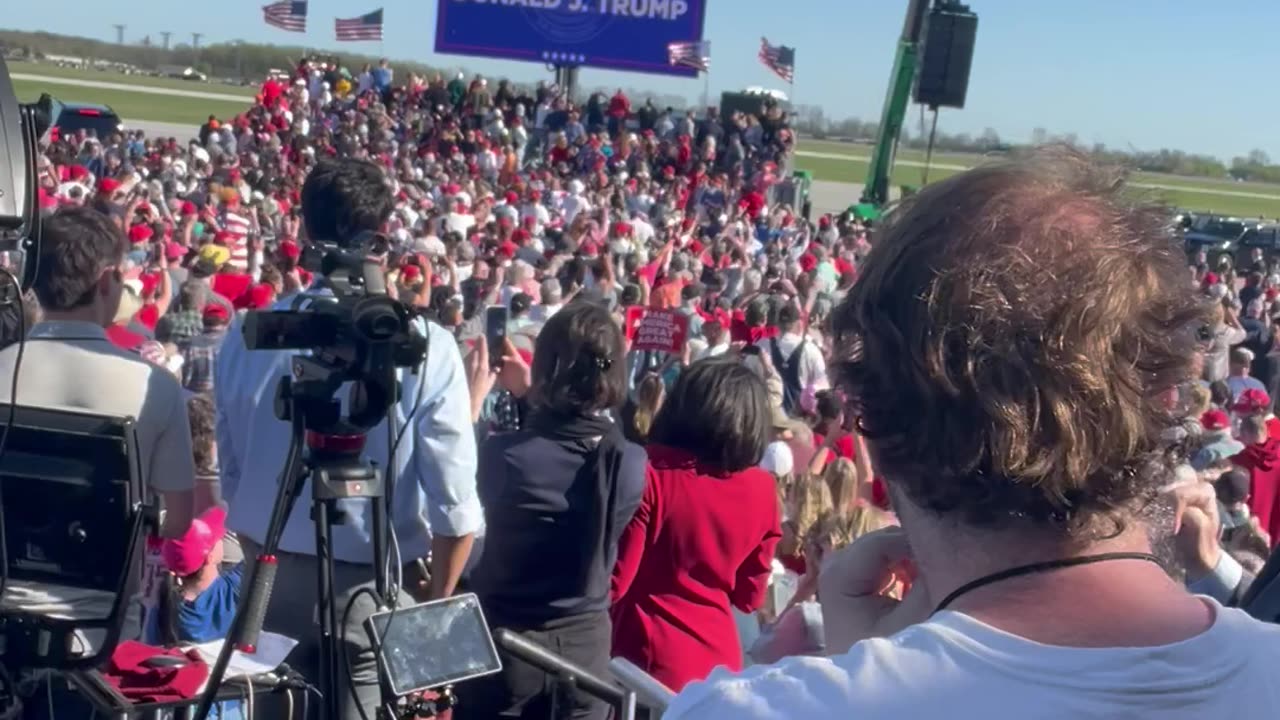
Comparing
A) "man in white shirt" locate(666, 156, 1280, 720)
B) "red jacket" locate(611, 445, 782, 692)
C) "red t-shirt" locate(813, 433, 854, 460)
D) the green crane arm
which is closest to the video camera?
"red jacket" locate(611, 445, 782, 692)

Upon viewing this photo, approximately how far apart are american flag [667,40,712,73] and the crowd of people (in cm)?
2554

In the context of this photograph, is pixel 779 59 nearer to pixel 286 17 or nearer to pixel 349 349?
pixel 286 17

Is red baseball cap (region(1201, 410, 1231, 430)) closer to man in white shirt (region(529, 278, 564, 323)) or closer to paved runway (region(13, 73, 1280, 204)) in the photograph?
man in white shirt (region(529, 278, 564, 323))

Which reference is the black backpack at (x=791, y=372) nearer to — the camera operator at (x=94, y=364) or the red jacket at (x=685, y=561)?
the red jacket at (x=685, y=561)

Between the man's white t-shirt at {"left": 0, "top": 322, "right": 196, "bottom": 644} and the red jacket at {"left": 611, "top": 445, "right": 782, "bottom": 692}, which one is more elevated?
the man's white t-shirt at {"left": 0, "top": 322, "right": 196, "bottom": 644}

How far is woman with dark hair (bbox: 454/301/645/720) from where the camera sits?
351 cm

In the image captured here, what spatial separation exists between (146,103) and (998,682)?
64.4 metres

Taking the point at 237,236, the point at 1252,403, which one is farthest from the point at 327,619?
the point at 237,236

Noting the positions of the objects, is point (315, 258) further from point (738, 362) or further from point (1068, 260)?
point (1068, 260)

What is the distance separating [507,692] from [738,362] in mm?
1030

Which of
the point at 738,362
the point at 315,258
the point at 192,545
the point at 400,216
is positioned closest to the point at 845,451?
the point at 738,362

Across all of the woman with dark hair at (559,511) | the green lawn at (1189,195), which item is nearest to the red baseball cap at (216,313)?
the woman with dark hair at (559,511)

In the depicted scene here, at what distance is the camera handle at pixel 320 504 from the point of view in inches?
97.1

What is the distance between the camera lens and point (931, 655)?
111 cm
